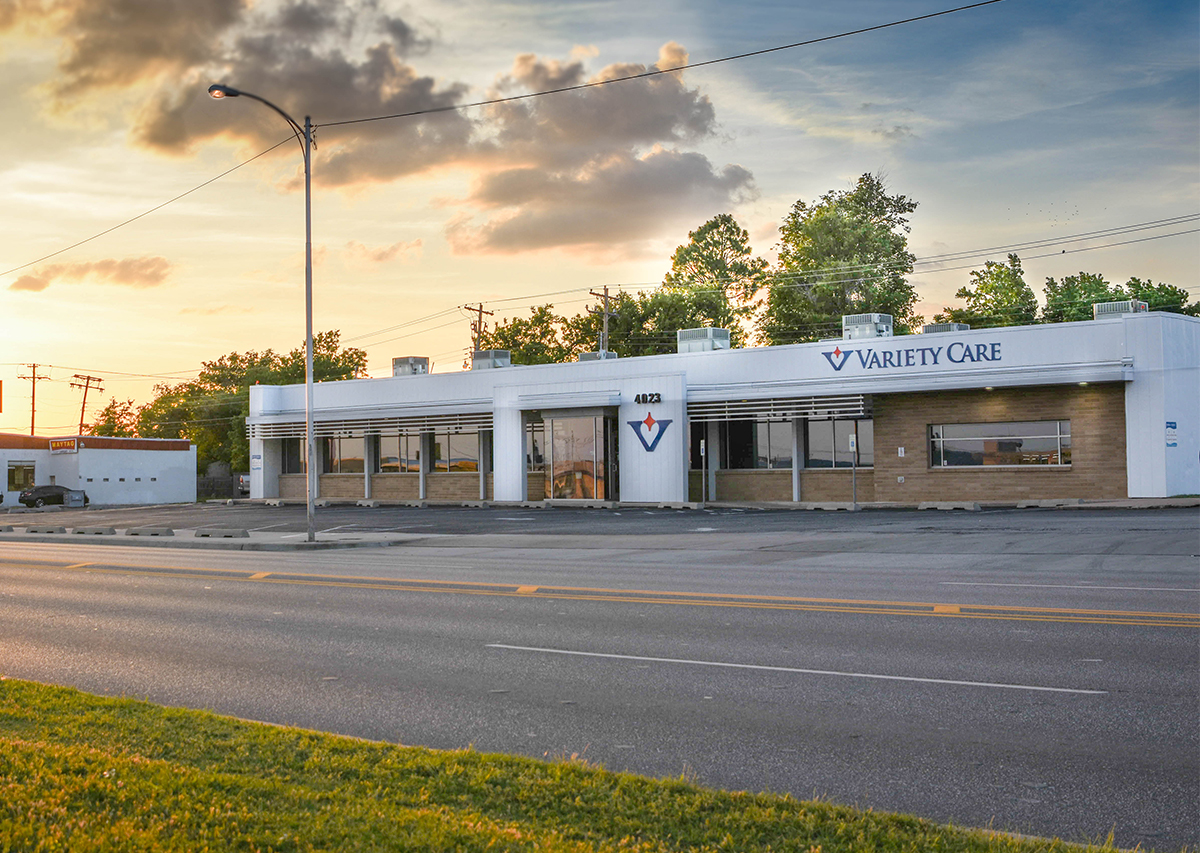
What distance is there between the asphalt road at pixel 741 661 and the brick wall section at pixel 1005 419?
11098 mm

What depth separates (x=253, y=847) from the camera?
14.6 ft

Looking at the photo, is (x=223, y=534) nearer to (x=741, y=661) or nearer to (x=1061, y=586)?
(x=1061, y=586)

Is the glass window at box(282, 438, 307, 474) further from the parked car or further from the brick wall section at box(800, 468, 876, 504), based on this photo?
the brick wall section at box(800, 468, 876, 504)

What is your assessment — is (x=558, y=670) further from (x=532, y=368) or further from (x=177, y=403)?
(x=177, y=403)

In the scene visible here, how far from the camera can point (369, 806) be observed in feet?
16.7

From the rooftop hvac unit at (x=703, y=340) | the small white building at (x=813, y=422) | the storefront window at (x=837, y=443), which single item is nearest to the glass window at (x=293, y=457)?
the small white building at (x=813, y=422)

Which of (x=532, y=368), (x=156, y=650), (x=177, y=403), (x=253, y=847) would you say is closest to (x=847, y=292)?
(x=532, y=368)

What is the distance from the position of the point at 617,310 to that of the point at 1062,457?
39895 mm

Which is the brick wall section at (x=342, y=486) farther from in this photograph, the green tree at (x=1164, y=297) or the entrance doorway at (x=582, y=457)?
the green tree at (x=1164, y=297)

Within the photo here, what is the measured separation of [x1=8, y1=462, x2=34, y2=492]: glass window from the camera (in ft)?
213

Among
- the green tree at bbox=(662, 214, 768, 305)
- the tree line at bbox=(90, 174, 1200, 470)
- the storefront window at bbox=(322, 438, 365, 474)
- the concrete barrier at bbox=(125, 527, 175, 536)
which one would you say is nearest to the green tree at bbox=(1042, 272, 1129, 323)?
the tree line at bbox=(90, 174, 1200, 470)

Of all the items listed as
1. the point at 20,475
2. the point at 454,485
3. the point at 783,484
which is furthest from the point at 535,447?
the point at 20,475

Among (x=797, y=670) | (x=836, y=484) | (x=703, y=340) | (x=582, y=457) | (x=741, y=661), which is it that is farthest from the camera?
(x=582, y=457)

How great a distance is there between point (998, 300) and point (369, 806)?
69.9m
